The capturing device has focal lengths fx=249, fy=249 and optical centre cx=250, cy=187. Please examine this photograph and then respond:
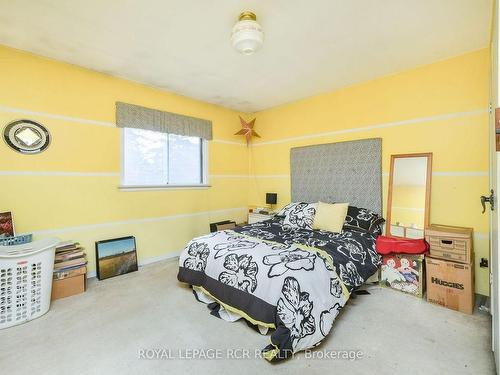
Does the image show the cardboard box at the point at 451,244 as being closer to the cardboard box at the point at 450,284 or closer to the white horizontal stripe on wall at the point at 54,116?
the cardboard box at the point at 450,284

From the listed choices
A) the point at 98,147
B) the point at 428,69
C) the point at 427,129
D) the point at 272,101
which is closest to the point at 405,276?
the point at 427,129

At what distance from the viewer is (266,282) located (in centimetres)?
187

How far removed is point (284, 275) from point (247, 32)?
1.87 meters

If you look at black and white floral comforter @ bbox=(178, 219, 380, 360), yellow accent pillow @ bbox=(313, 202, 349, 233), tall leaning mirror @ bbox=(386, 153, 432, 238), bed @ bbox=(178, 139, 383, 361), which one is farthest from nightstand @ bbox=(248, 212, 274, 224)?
tall leaning mirror @ bbox=(386, 153, 432, 238)

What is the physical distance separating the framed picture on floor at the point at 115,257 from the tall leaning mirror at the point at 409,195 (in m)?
3.29

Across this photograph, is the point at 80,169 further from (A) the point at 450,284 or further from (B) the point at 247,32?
(A) the point at 450,284

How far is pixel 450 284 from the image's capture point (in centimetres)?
228

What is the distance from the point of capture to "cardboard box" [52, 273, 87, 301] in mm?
2520

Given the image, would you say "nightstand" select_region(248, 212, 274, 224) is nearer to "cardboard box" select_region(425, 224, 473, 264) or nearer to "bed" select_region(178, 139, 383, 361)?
"bed" select_region(178, 139, 383, 361)

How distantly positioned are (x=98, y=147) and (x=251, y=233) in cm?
218

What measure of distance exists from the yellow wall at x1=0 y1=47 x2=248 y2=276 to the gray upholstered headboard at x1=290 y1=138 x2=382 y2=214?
1.77 meters

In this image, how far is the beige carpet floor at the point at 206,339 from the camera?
161 cm

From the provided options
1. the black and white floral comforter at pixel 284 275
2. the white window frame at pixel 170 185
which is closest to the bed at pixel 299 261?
the black and white floral comforter at pixel 284 275

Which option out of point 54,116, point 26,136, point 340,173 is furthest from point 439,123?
point 26,136
